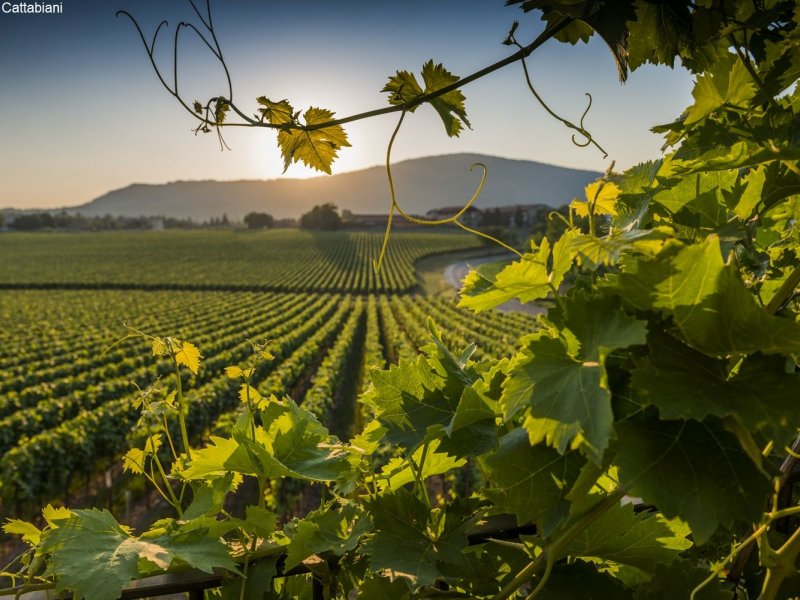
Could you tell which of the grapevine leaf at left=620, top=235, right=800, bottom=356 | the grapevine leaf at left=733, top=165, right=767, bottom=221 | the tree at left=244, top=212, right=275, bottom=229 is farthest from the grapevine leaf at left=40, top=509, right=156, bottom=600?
the tree at left=244, top=212, right=275, bottom=229

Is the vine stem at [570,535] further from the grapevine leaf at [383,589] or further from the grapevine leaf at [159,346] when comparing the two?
the grapevine leaf at [159,346]

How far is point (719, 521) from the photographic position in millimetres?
487

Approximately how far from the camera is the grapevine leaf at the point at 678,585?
2.29 feet

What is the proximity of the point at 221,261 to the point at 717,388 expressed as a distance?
71954 millimetres

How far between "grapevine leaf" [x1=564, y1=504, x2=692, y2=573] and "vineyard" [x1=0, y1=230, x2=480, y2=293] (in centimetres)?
3636

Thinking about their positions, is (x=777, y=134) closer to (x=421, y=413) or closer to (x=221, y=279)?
(x=421, y=413)

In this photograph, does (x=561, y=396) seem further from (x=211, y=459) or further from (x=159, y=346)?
(x=159, y=346)

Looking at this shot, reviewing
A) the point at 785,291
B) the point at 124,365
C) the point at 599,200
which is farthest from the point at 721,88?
the point at 124,365

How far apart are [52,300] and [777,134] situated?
47246mm

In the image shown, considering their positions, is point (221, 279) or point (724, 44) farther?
point (221, 279)

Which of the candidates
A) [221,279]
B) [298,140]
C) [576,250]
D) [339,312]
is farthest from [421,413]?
[221,279]

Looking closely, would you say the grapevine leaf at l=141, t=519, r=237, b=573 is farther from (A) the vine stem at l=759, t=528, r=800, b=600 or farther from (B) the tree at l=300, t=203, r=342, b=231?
(B) the tree at l=300, t=203, r=342, b=231

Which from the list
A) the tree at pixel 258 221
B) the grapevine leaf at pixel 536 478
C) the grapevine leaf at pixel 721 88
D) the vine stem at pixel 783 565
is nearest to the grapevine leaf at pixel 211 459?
the grapevine leaf at pixel 536 478

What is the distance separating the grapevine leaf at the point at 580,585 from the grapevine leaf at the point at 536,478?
184 millimetres
